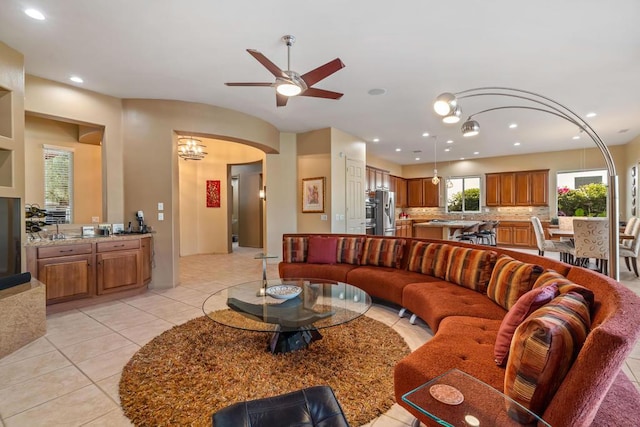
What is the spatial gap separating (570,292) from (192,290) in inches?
178

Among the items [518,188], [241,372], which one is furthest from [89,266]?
[518,188]

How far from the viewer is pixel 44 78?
3838mm

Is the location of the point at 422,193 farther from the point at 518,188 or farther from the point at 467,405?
the point at 467,405

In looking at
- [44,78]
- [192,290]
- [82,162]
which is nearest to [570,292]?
[192,290]

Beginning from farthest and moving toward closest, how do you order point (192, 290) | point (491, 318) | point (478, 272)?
point (192, 290)
point (478, 272)
point (491, 318)

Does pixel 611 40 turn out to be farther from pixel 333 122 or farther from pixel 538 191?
pixel 538 191

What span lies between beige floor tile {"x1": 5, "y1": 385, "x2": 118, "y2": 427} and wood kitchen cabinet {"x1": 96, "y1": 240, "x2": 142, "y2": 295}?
2245 millimetres

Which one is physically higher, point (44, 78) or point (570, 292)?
point (44, 78)

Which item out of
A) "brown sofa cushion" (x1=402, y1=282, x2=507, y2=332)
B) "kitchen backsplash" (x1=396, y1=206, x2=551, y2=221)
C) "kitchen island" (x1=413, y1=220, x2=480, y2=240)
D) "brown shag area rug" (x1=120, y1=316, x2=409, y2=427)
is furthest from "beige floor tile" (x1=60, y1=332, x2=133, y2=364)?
"kitchen backsplash" (x1=396, y1=206, x2=551, y2=221)

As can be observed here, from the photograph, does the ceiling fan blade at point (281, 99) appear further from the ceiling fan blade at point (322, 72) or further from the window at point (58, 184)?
the window at point (58, 184)

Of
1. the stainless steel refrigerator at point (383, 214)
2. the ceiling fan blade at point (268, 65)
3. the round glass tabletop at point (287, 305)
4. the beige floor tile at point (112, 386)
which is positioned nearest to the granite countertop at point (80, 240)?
the round glass tabletop at point (287, 305)

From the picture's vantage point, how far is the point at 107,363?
2.42 m

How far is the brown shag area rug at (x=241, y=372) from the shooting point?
6.07 ft

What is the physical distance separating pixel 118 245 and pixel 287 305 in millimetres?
2896
